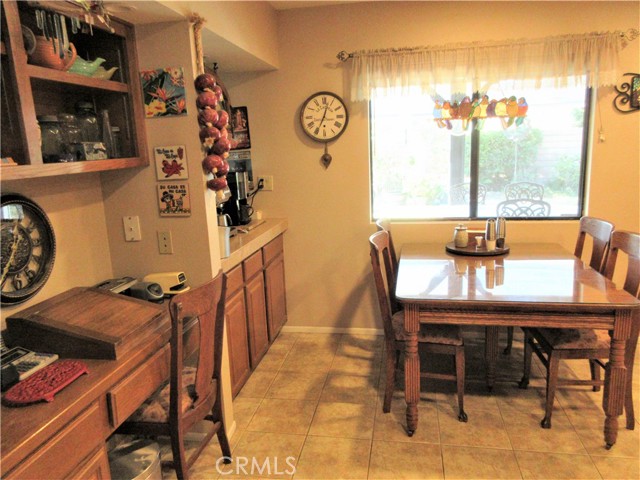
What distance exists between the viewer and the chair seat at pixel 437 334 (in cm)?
242

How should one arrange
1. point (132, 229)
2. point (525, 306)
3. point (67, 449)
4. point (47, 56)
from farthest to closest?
point (132, 229)
point (525, 306)
point (47, 56)
point (67, 449)

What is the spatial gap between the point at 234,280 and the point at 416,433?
130 centimetres

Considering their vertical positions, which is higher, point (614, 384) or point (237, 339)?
point (237, 339)

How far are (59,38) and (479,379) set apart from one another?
2.83 metres

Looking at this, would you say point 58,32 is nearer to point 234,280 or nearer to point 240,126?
point 234,280

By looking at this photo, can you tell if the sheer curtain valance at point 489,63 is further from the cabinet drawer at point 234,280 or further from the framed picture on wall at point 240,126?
the cabinet drawer at point 234,280

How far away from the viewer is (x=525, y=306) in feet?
6.86

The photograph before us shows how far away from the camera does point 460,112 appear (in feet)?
10.1

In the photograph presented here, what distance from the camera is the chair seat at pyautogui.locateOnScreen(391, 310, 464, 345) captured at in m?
A: 2.42

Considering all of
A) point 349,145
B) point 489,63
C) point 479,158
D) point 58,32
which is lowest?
point 479,158

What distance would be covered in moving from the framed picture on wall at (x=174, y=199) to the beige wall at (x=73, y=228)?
307 mm

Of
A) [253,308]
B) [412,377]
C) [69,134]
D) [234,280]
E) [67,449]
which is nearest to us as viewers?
[67,449]

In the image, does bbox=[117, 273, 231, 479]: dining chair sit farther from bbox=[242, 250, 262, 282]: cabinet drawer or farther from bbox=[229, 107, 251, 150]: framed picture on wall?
bbox=[229, 107, 251, 150]: framed picture on wall

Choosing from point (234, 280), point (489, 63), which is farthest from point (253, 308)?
point (489, 63)
